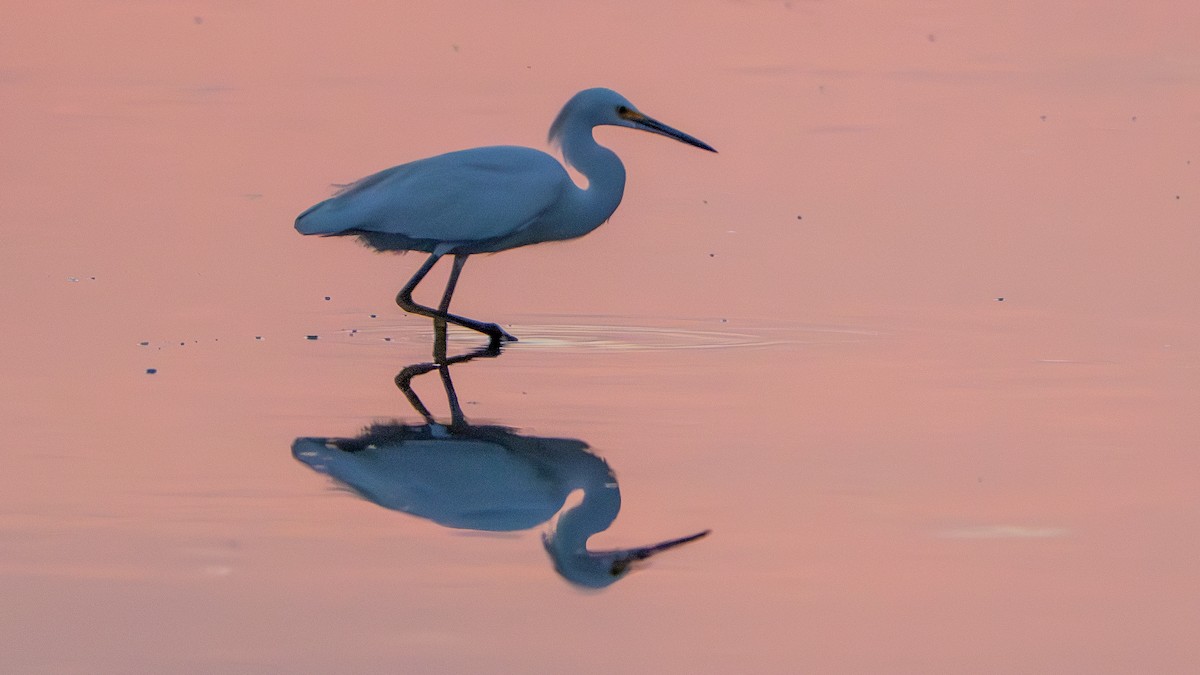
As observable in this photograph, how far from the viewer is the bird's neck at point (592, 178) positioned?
378 inches

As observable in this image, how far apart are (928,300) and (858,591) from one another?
4.44 meters

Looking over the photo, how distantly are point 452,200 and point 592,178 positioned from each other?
78 centimetres

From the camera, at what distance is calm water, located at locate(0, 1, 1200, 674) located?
557cm

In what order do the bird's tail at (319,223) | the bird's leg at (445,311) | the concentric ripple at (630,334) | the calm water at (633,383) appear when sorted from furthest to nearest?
the bird's leg at (445,311) < the concentric ripple at (630,334) < the bird's tail at (319,223) < the calm water at (633,383)

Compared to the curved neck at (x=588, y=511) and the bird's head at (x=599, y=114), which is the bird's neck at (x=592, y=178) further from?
the curved neck at (x=588, y=511)

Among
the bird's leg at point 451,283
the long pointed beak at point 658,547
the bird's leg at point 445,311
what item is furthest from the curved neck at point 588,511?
the bird's leg at point 451,283

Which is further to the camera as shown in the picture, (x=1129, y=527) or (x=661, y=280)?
(x=661, y=280)

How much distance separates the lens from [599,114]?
9867mm

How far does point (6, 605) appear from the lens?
552 centimetres

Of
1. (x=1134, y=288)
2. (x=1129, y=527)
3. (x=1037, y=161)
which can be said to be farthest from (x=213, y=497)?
(x=1037, y=161)

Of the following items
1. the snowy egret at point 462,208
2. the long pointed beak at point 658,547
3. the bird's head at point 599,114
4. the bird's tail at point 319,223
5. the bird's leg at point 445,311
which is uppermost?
the bird's head at point 599,114

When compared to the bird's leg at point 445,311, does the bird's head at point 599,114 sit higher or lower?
higher

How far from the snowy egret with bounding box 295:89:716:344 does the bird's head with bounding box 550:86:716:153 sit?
1.10 ft

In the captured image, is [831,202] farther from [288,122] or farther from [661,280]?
[288,122]
